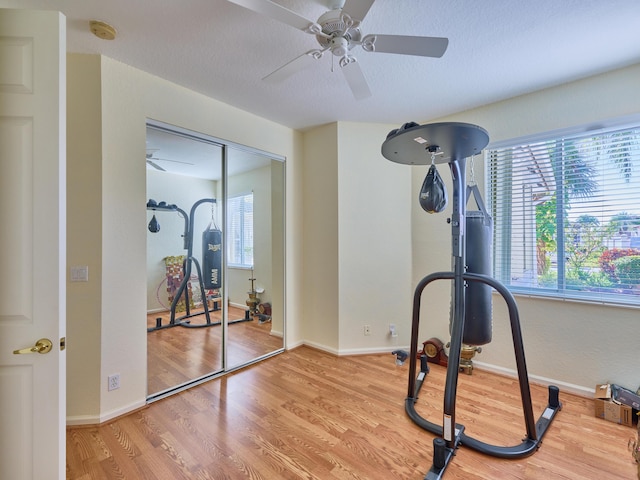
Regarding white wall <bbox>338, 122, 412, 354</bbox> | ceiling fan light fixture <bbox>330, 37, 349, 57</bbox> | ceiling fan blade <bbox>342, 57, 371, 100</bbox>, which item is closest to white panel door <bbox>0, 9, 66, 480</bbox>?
ceiling fan light fixture <bbox>330, 37, 349, 57</bbox>

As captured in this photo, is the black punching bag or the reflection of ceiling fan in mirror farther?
the reflection of ceiling fan in mirror

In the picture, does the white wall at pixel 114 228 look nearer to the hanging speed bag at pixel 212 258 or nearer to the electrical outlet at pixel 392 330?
the hanging speed bag at pixel 212 258

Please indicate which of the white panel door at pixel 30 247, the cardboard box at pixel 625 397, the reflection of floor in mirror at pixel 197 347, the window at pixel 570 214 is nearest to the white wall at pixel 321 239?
the reflection of floor in mirror at pixel 197 347

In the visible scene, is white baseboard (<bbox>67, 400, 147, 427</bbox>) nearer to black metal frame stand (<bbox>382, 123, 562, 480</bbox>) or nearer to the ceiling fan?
black metal frame stand (<bbox>382, 123, 562, 480</bbox>)

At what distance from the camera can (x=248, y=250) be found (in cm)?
323

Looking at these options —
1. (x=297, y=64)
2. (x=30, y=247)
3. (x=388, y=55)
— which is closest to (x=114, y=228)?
(x=30, y=247)

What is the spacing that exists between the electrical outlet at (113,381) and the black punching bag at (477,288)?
2.67 metres

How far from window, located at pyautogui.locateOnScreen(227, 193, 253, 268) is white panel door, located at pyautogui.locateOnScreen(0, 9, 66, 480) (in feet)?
5.83

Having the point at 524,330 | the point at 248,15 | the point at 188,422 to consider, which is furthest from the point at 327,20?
the point at 524,330

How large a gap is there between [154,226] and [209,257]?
0.58 metres

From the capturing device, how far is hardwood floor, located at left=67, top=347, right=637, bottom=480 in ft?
5.37

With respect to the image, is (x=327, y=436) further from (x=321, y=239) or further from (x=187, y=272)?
(x=321, y=239)

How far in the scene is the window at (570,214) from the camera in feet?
7.54

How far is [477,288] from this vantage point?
213 centimetres
